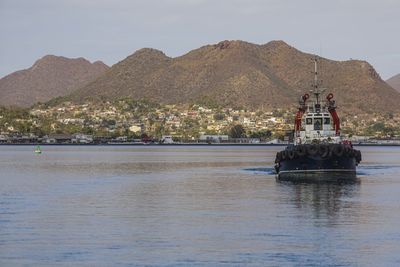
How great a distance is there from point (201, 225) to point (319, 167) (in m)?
40.1

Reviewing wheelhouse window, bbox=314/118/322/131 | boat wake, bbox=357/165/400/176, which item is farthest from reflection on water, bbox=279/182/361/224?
boat wake, bbox=357/165/400/176

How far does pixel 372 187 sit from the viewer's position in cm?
8400

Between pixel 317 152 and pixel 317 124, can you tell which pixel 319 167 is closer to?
pixel 317 152

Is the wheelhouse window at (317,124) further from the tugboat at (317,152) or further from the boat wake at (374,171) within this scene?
the boat wake at (374,171)

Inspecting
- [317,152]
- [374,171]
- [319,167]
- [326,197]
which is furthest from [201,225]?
[374,171]

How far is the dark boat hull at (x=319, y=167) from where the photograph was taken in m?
89.2

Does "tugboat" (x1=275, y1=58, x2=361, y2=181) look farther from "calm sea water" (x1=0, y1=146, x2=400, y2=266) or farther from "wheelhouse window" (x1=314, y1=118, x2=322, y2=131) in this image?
"calm sea water" (x1=0, y1=146, x2=400, y2=266)

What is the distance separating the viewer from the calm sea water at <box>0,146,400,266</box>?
4003cm

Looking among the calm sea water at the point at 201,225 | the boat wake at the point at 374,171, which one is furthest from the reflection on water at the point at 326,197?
the boat wake at the point at 374,171

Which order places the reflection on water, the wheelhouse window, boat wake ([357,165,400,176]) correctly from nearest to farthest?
the reflection on water
the wheelhouse window
boat wake ([357,165,400,176])

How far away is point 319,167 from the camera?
8950 centimetres

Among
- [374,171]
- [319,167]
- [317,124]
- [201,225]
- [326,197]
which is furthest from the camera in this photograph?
[374,171]

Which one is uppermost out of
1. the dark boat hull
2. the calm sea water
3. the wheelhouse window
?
the wheelhouse window

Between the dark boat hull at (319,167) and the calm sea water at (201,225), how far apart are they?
16.5 feet
